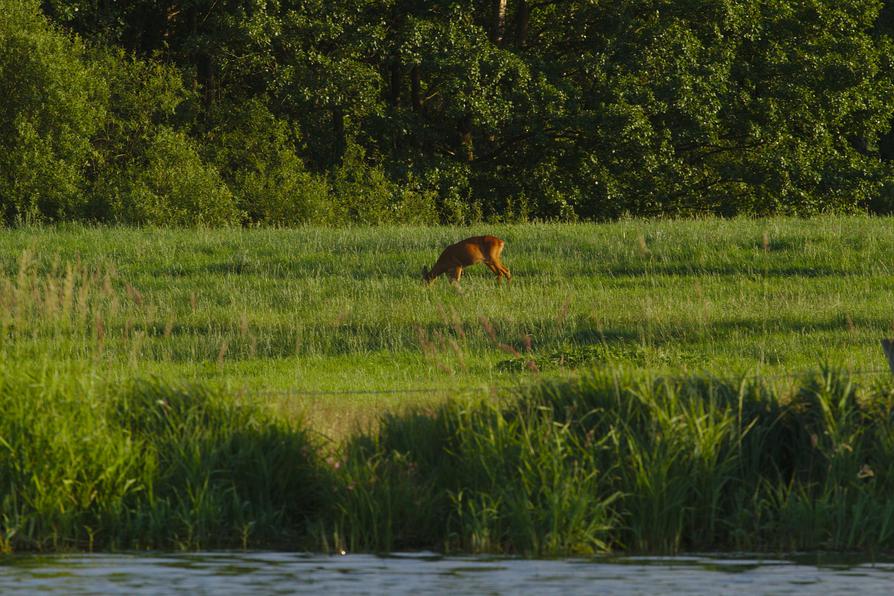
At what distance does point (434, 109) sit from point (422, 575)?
39.7 m

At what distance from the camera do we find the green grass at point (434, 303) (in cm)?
1761

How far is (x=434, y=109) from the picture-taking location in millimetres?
49688

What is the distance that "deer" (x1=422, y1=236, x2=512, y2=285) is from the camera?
90.1 feet

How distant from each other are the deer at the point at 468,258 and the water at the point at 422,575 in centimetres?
1611

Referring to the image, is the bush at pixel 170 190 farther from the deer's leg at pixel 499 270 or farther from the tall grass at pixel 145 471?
the tall grass at pixel 145 471

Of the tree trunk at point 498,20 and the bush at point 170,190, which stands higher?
the tree trunk at point 498,20

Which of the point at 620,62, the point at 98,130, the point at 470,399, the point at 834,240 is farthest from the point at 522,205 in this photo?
the point at 470,399

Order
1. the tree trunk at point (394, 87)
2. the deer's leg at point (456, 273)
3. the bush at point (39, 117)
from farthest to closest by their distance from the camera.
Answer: the tree trunk at point (394, 87), the bush at point (39, 117), the deer's leg at point (456, 273)

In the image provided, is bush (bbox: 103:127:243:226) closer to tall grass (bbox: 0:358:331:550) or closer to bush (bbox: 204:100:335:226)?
bush (bbox: 204:100:335:226)

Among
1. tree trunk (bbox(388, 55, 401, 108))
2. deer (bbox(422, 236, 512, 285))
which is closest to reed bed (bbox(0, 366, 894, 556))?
deer (bbox(422, 236, 512, 285))

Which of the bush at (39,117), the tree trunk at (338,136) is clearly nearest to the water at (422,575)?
the bush at (39,117)

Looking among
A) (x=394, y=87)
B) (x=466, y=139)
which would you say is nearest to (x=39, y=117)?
(x=394, y=87)

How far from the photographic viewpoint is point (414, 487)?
11.9 metres

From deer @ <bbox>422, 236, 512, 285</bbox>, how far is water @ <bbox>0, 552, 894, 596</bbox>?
634 inches
